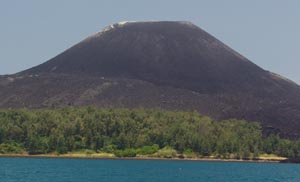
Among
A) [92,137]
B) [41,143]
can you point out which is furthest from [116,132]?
[41,143]

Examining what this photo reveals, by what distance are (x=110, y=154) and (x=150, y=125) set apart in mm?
24086

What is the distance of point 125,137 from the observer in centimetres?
17288

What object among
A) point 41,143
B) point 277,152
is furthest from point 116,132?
point 277,152

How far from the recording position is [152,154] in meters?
170

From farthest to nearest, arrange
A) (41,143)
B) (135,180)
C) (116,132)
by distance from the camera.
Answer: (116,132), (41,143), (135,180)

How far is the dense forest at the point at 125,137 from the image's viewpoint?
170000mm

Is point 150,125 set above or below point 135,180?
above

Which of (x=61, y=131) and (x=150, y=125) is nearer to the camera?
(x=61, y=131)

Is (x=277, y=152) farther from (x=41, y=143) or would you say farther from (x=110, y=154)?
(x=41, y=143)

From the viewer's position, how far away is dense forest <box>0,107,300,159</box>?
170 meters

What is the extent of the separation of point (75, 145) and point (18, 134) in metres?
21.0

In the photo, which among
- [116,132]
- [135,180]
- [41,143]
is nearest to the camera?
[135,180]

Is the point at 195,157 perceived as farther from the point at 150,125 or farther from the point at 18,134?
the point at 18,134

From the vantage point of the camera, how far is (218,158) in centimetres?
17388
